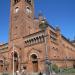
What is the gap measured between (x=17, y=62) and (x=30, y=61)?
17.5 ft

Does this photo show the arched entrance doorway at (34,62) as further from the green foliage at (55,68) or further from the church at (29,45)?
the green foliage at (55,68)

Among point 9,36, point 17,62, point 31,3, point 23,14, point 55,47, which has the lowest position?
point 17,62

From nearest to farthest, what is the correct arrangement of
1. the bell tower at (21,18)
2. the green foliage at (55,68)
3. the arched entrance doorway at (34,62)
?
the green foliage at (55,68) < the arched entrance doorway at (34,62) < the bell tower at (21,18)

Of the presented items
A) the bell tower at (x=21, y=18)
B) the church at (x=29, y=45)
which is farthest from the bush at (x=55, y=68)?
the bell tower at (x=21, y=18)

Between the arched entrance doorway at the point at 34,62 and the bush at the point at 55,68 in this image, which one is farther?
the arched entrance doorway at the point at 34,62

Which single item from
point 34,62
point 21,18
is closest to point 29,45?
point 34,62

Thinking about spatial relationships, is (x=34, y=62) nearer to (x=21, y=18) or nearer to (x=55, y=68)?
(x=55, y=68)

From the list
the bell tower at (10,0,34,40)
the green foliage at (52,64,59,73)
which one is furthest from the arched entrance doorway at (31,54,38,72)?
the bell tower at (10,0,34,40)

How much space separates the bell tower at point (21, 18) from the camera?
148 ft

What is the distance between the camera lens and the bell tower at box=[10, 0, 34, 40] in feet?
148

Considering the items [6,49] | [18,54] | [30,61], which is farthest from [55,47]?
[6,49]

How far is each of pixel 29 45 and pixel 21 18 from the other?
888 cm

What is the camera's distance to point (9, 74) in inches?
1684

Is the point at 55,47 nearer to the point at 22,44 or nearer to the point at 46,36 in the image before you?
the point at 46,36
